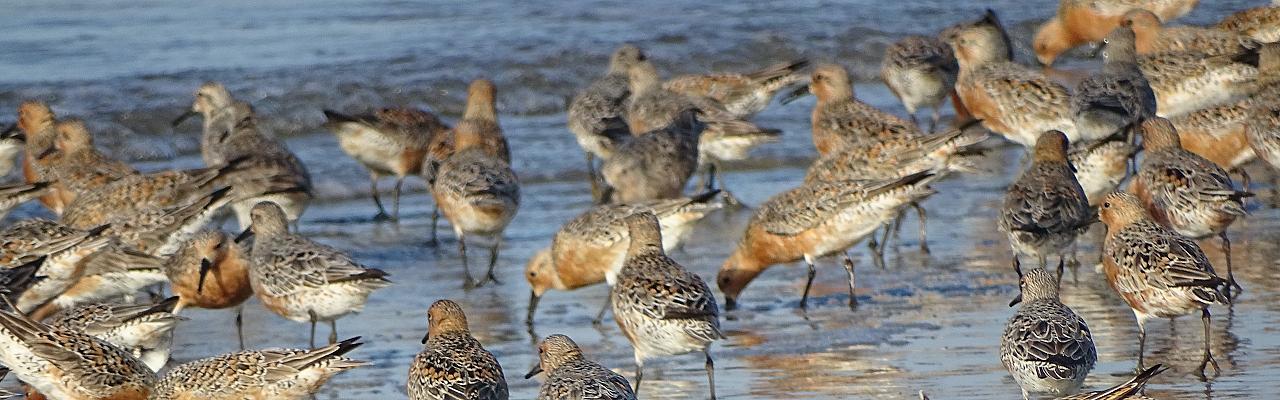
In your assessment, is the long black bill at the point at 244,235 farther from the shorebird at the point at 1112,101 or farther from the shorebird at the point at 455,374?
the shorebird at the point at 1112,101

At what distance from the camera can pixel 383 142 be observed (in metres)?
15.3

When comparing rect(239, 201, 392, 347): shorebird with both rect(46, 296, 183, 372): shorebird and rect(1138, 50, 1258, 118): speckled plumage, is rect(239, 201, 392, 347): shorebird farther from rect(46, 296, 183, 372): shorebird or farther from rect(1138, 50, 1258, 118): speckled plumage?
rect(1138, 50, 1258, 118): speckled plumage

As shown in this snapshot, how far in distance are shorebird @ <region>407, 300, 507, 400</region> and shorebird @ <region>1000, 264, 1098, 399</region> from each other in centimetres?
211

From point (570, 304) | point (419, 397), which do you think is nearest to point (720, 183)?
point (570, 304)

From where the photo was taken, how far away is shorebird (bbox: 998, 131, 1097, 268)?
10125mm

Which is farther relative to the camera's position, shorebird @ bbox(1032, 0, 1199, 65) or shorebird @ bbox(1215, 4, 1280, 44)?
shorebird @ bbox(1032, 0, 1199, 65)

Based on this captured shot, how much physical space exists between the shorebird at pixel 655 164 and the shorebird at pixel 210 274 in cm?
306

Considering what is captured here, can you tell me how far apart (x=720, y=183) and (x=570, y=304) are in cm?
357

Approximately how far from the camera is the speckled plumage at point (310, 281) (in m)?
10.1

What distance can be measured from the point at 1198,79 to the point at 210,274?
7873mm

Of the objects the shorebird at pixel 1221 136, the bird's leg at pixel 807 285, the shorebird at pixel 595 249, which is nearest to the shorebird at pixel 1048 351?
the bird's leg at pixel 807 285

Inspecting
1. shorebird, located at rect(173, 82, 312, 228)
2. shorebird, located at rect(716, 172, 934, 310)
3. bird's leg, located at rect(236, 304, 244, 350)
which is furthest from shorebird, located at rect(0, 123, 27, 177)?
shorebird, located at rect(716, 172, 934, 310)

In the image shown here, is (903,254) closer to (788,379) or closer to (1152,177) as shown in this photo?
(1152,177)

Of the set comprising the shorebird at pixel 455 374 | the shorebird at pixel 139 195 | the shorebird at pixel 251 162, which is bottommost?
the shorebird at pixel 251 162
